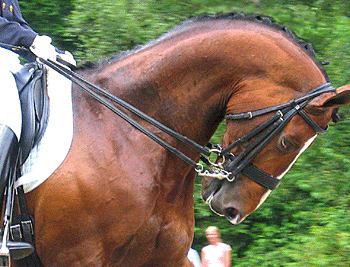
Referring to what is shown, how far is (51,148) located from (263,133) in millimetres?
1131

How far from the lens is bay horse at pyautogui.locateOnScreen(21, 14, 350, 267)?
139 inches

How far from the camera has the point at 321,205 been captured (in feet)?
21.9

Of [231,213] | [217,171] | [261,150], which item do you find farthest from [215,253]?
[261,150]

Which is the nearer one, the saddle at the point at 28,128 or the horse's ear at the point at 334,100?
the horse's ear at the point at 334,100

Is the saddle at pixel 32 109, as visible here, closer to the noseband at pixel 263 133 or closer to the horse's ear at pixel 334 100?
the noseband at pixel 263 133

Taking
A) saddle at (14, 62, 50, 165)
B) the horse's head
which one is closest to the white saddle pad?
saddle at (14, 62, 50, 165)

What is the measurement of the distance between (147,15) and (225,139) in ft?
13.4

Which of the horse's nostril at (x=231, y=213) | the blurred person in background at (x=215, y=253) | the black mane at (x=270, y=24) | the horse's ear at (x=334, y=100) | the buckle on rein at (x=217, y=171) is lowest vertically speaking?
the blurred person in background at (x=215, y=253)

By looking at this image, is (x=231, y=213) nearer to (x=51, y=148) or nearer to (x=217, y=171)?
(x=217, y=171)

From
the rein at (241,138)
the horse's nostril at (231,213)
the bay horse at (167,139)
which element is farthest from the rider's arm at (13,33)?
the horse's nostril at (231,213)

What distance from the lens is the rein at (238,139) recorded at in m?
3.47

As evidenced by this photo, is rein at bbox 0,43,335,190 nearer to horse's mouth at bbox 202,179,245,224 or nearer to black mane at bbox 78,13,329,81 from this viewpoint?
horse's mouth at bbox 202,179,245,224

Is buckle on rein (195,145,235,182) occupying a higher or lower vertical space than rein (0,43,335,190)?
lower

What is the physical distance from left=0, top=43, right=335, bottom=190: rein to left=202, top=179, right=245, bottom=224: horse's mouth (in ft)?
0.20
